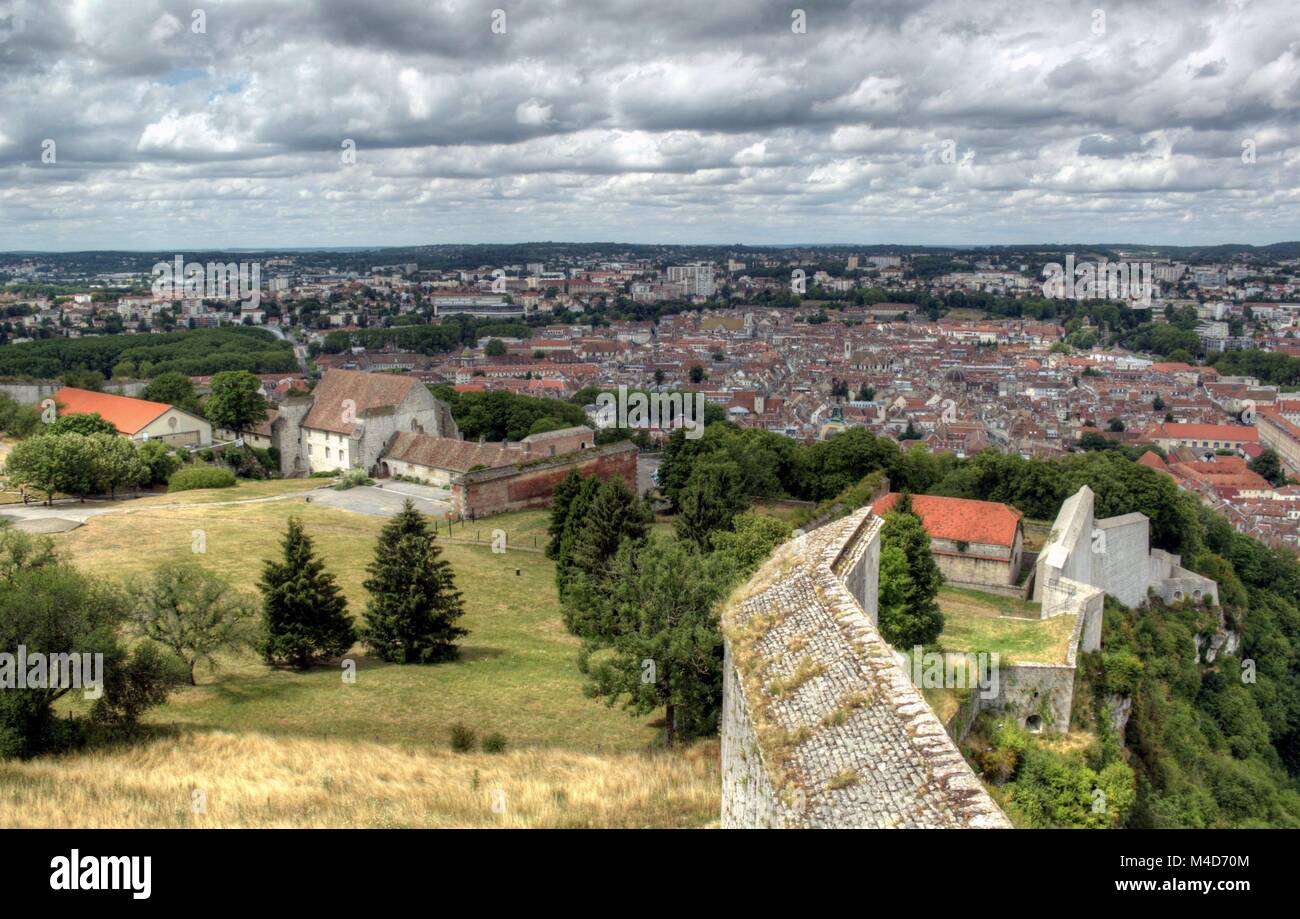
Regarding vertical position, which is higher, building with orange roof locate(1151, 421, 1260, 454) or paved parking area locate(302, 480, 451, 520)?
paved parking area locate(302, 480, 451, 520)

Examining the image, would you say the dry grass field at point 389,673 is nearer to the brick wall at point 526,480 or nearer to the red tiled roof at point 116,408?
the brick wall at point 526,480

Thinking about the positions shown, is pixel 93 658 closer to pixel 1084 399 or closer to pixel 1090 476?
pixel 1090 476

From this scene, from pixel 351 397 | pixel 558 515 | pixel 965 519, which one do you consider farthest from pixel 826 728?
pixel 351 397

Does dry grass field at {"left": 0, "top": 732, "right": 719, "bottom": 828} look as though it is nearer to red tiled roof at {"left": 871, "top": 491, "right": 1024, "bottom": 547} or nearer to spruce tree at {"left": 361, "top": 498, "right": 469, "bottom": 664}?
spruce tree at {"left": 361, "top": 498, "right": 469, "bottom": 664}

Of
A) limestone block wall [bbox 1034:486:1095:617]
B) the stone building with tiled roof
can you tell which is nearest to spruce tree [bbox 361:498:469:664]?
limestone block wall [bbox 1034:486:1095:617]

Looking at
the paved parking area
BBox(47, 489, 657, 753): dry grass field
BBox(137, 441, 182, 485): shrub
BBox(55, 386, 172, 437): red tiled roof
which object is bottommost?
BBox(47, 489, 657, 753): dry grass field
